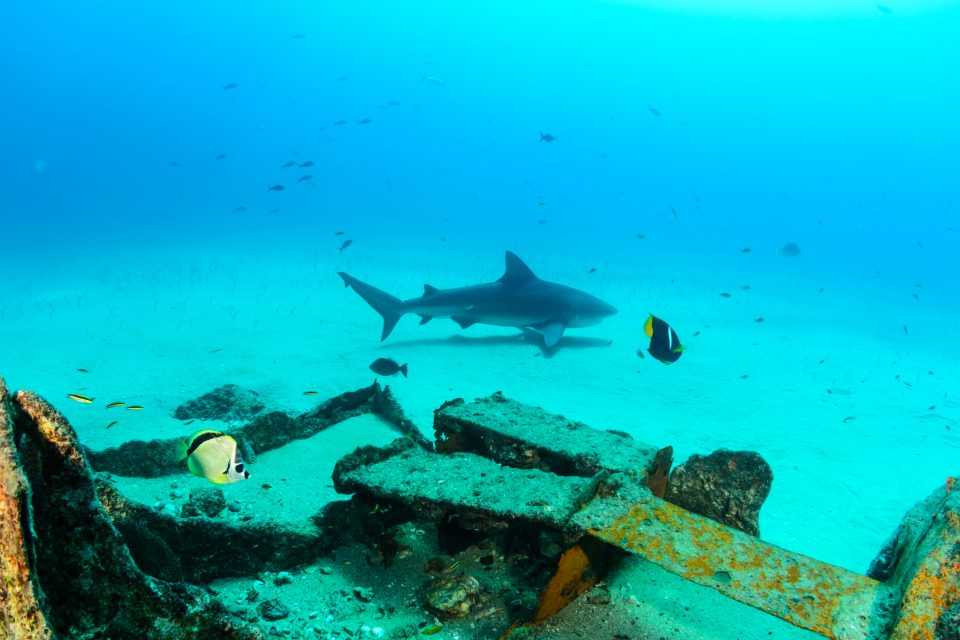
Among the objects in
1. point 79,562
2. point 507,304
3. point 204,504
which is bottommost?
point 507,304

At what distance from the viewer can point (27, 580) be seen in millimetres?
1645

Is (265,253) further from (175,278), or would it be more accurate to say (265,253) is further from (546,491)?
(546,491)

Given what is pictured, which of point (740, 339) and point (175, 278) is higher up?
point (740, 339)

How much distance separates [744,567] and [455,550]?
1791 millimetres

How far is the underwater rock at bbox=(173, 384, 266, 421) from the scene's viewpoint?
8336mm

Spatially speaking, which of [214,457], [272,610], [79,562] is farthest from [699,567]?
[214,457]

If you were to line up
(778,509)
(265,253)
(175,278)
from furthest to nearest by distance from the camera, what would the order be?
(265,253) → (175,278) → (778,509)

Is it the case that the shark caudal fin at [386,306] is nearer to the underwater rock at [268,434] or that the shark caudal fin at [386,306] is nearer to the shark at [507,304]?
the shark at [507,304]

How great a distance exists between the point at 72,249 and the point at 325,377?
121 feet

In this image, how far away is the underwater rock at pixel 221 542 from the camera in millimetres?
3512

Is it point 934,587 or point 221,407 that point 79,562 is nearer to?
point 934,587

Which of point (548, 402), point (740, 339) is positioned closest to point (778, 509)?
point (548, 402)

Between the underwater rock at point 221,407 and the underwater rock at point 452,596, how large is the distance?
5.68 meters

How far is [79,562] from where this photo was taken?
1.88 metres
